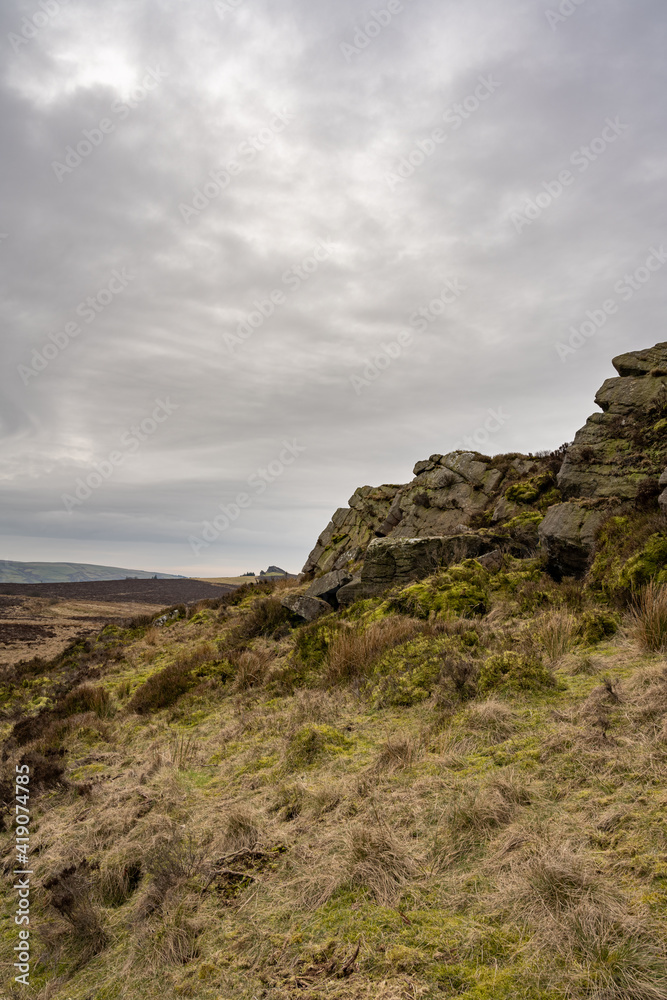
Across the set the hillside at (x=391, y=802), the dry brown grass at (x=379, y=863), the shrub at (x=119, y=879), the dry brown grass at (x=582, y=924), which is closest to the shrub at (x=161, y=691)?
→ the hillside at (x=391, y=802)

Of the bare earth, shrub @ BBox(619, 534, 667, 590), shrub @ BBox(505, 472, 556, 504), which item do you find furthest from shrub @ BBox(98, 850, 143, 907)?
the bare earth

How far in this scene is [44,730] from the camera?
10312 millimetres

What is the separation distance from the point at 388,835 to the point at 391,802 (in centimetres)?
66

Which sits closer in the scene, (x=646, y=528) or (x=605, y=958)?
(x=605, y=958)

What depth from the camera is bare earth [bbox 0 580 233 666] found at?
30.9m

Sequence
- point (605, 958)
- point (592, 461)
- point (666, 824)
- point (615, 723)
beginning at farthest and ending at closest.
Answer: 1. point (592, 461)
2. point (615, 723)
3. point (666, 824)
4. point (605, 958)

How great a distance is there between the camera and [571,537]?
11.8m

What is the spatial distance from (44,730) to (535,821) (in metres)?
10.6

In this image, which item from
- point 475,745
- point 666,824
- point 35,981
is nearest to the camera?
point 666,824

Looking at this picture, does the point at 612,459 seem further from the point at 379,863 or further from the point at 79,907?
the point at 79,907

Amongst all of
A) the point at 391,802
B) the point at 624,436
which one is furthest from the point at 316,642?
the point at 624,436

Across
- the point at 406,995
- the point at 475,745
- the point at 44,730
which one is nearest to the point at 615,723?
the point at 475,745

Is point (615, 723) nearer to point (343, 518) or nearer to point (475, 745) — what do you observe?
point (475, 745)

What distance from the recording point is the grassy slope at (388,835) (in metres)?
2.87
